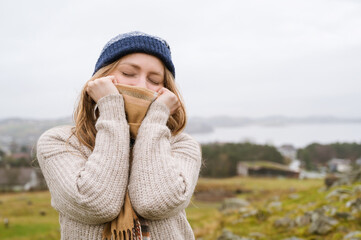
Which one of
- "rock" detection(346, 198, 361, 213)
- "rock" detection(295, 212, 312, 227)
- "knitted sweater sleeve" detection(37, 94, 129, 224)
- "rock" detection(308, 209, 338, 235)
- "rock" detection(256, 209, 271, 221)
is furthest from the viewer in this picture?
"rock" detection(256, 209, 271, 221)

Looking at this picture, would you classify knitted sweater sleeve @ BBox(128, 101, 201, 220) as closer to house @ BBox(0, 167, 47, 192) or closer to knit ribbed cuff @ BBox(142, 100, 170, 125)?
knit ribbed cuff @ BBox(142, 100, 170, 125)

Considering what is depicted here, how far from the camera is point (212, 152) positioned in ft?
141

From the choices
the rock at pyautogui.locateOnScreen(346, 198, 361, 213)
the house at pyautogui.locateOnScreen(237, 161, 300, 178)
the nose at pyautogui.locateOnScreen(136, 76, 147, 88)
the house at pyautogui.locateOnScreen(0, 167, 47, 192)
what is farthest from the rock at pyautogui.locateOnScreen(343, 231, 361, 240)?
the house at pyautogui.locateOnScreen(0, 167, 47, 192)

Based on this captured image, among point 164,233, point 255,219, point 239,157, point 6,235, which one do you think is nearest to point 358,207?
point 255,219

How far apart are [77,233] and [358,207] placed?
7461 mm

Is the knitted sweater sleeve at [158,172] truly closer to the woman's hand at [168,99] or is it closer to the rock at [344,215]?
the woman's hand at [168,99]

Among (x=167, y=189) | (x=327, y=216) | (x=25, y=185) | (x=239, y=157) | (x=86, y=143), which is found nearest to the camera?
(x=167, y=189)

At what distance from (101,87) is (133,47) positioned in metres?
0.34

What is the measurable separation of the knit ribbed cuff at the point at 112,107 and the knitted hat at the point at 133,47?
0.31 metres

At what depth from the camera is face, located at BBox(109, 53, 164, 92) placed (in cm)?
191

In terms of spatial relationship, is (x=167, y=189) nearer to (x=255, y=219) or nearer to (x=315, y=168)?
(x=255, y=219)

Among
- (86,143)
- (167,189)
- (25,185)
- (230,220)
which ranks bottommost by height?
(25,185)

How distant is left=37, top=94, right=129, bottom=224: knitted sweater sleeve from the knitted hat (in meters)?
0.33

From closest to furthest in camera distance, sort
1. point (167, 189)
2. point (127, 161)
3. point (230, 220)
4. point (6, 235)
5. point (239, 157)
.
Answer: point (167, 189)
point (127, 161)
point (230, 220)
point (6, 235)
point (239, 157)
